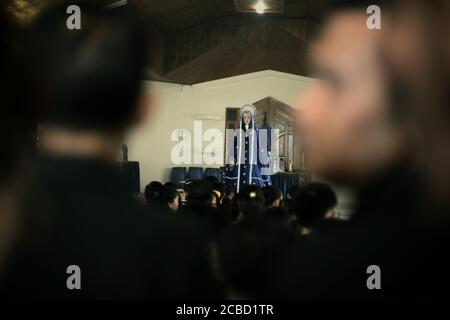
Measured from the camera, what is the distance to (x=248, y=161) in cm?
620

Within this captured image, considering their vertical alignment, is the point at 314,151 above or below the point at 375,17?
below

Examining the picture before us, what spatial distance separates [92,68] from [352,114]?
→ 317 mm

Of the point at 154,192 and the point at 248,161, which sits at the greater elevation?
the point at 248,161

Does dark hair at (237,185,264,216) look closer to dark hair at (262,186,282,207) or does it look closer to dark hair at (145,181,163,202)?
dark hair at (262,186,282,207)

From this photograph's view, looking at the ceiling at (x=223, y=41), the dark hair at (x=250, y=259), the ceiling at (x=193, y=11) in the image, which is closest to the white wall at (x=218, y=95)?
the ceiling at (x=223, y=41)

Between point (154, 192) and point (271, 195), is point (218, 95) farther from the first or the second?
point (154, 192)

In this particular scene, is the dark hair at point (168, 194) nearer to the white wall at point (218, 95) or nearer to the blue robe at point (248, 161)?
the blue robe at point (248, 161)

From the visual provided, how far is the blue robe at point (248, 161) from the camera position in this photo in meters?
6.17

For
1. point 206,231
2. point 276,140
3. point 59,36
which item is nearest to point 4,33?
point 59,36

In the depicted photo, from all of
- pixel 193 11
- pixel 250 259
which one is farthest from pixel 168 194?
pixel 193 11

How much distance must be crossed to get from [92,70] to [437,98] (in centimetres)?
40

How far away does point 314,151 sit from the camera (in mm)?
538

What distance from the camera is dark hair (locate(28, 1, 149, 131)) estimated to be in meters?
0.56
